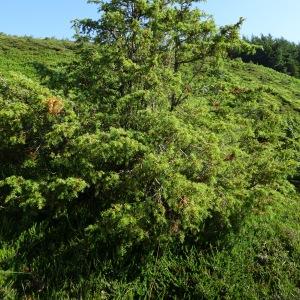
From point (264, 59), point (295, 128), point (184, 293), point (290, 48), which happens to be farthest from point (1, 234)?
point (290, 48)

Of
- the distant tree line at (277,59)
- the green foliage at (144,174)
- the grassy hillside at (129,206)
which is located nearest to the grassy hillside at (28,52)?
the green foliage at (144,174)

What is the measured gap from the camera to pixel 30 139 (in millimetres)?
7824

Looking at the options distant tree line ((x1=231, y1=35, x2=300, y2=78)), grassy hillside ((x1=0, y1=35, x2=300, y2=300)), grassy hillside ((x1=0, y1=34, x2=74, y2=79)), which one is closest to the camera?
grassy hillside ((x1=0, y1=35, x2=300, y2=300))

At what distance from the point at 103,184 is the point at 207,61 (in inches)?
125

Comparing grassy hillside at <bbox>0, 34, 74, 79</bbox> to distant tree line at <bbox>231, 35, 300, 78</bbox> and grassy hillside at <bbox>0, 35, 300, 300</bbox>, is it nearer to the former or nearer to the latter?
grassy hillside at <bbox>0, 35, 300, 300</bbox>

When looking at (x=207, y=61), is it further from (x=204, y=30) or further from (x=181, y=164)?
(x=181, y=164)

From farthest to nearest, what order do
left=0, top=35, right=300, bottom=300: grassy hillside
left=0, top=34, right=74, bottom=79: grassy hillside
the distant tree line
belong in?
the distant tree line < left=0, top=34, right=74, bottom=79: grassy hillside < left=0, top=35, right=300, bottom=300: grassy hillside

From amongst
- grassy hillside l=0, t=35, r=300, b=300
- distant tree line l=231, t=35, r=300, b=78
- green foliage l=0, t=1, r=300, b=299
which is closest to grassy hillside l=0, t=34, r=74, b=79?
green foliage l=0, t=1, r=300, b=299

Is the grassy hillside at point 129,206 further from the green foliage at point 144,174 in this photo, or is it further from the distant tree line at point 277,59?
the distant tree line at point 277,59

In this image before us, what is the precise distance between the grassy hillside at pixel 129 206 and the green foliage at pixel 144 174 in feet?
0.07

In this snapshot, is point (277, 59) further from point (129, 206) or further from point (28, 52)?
point (129, 206)

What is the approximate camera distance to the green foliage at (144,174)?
6820 millimetres

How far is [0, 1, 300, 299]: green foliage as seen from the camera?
6820 mm

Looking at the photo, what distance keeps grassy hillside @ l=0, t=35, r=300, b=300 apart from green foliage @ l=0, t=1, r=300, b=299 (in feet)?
0.07
